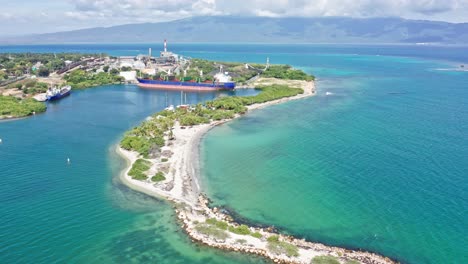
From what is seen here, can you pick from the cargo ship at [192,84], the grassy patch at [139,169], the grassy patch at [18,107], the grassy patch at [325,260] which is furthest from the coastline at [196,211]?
the cargo ship at [192,84]

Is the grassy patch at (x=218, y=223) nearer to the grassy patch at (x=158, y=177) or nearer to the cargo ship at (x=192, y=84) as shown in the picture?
the grassy patch at (x=158, y=177)

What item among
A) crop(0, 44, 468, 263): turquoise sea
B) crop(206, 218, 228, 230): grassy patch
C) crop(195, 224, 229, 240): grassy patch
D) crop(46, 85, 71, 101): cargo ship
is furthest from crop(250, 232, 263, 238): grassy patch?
crop(46, 85, 71, 101): cargo ship

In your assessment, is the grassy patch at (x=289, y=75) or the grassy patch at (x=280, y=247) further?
the grassy patch at (x=289, y=75)

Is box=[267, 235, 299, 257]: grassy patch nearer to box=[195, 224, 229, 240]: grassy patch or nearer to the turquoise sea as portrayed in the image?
the turquoise sea

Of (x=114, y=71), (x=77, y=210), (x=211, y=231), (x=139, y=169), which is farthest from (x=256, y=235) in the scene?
(x=114, y=71)

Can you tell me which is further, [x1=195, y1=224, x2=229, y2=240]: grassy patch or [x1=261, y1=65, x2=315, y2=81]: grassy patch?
[x1=261, y1=65, x2=315, y2=81]: grassy patch

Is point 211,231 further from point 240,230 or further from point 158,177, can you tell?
point 158,177
